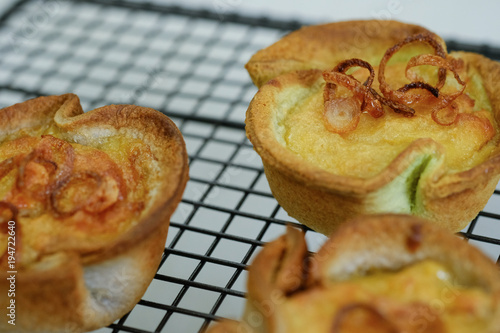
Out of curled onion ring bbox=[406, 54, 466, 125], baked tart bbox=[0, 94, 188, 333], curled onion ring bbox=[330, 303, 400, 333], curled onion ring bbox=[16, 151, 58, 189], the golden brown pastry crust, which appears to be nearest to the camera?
curled onion ring bbox=[330, 303, 400, 333]

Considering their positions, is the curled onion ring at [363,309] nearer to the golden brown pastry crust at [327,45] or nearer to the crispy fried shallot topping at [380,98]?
the crispy fried shallot topping at [380,98]

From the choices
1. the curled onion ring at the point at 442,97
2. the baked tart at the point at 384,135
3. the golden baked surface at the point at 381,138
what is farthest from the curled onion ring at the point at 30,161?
the curled onion ring at the point at 442,97

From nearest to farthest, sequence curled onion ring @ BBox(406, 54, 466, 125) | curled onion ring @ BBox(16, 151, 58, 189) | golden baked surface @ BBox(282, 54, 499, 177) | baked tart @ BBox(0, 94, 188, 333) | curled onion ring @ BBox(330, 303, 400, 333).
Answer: curled onion ring @ BBox(330, 303, 400, 333) < baked tart @ BBox(0, 94, 188, 333) < curled onion ring @ BBox(16, 151, 58, 189) < golden baked surface @ BBox(282, 54, 499, 177) < curled onion ring @ BBox(406, 54, 466, 125)

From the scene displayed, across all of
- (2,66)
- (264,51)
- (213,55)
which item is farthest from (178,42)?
(264,51)

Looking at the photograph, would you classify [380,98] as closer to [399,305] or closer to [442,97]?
[442,97]

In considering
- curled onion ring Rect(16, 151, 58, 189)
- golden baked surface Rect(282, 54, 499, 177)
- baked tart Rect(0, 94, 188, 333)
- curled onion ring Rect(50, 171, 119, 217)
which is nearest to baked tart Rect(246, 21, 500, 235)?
golden baked surface Rect(282, 54, 499, 177)

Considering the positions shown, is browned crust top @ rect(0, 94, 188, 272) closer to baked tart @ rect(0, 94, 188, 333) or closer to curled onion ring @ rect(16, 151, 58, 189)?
baked tart @ rect(0, 94, 188, 333)

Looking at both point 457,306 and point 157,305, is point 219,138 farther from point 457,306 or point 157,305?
point 457,306
